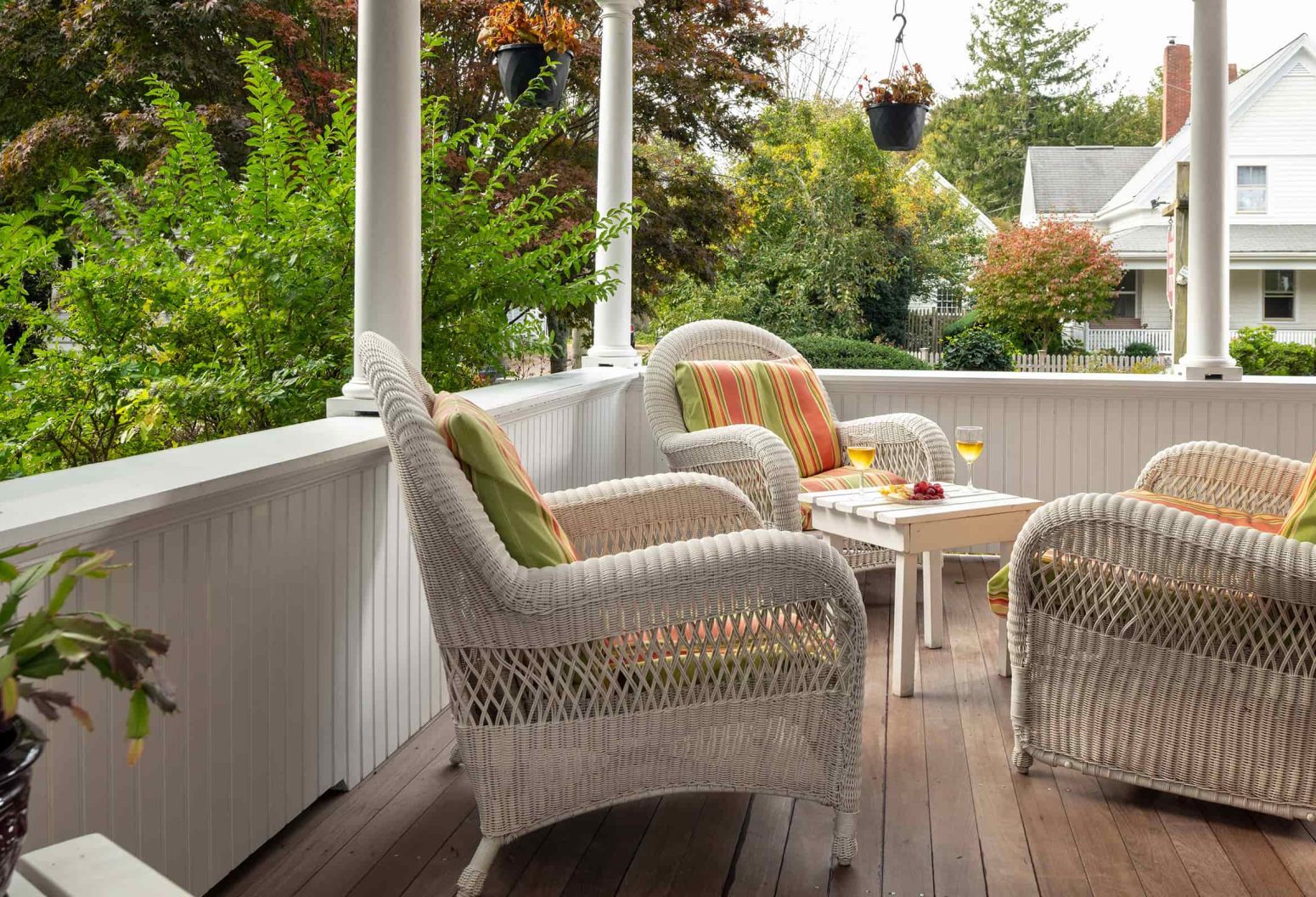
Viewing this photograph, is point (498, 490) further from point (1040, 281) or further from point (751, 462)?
point (1040, 281)

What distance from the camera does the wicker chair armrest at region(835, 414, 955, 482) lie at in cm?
395

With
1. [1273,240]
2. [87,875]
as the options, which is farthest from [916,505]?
[1273,240]

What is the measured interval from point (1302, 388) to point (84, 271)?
4152mm

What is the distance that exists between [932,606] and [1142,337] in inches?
546

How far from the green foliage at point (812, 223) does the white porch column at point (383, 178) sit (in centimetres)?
1079

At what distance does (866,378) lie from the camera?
15.8ft

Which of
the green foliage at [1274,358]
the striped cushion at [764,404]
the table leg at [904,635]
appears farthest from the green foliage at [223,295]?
the green foliage at [1274,358]

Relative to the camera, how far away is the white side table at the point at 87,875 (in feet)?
3.04

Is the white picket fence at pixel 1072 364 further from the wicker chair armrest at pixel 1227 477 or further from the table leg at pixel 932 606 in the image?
the table leg at pixel 932 606

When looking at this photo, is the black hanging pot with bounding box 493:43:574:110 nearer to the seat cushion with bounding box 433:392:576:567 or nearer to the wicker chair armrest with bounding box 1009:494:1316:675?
the seat cushion with bounding box 433:392:576:567

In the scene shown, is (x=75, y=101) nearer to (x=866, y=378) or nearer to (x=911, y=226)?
(x=866, y=378)

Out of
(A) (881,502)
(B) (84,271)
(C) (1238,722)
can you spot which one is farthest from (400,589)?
(C) (1238,722)

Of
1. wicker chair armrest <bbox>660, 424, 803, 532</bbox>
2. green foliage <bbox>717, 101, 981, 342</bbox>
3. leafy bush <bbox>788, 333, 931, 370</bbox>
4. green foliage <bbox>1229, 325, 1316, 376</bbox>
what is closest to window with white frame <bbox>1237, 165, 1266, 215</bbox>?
green foliage <bbox>717, 101, 981, 342</bbox>

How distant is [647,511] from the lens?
2.72 meters
